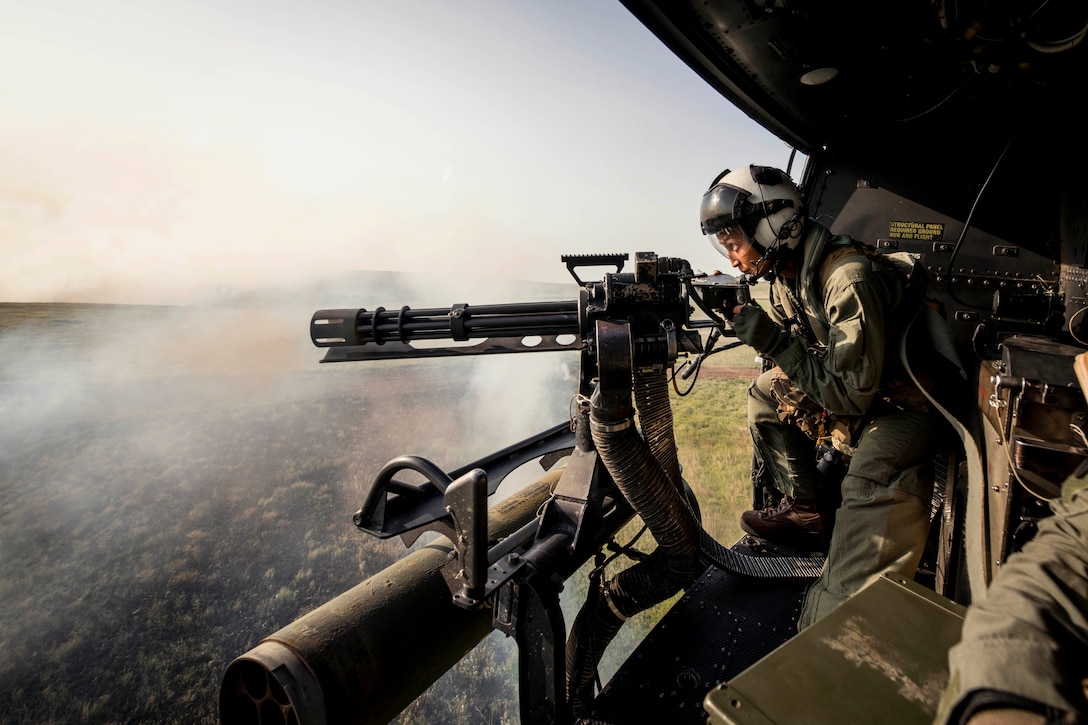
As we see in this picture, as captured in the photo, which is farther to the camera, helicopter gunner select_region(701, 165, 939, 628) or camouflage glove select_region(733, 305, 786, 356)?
camouflage glove select_region(733, 305, 786, 356)

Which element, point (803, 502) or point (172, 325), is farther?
point (172, 325)

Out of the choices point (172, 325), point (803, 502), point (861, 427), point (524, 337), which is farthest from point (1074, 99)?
point (172, 325)

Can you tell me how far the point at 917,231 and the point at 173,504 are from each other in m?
9.64

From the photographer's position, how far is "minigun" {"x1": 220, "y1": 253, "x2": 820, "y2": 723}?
2188mm

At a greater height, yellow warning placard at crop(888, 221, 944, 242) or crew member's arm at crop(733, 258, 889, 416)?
yellow warning placard at crop(888, 221, 944, 242)

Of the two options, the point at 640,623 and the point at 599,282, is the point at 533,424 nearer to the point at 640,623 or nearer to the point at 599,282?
the point at 640,623

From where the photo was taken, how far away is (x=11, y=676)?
184 inches

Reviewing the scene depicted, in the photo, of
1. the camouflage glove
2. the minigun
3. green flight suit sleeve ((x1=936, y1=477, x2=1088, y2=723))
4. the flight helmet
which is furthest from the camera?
the flight helmet

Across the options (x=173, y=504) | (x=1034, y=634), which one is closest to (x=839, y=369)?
(x=1034, y=634)

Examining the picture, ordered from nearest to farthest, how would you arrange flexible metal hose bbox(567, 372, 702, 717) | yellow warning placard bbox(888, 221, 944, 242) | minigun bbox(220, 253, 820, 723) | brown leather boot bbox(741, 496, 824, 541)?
minigun bbox(220, 253, 820, 723), flexible metal hose bbox(567, 372, 702, 717), brown leather boot bbox(741, 496, 824, 541), yellow warning placard bbox(888, 221, 944, 242)

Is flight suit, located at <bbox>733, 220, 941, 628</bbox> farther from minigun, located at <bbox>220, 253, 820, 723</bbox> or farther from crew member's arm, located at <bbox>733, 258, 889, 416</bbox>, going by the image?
minigun, located at <bbox>220, 253, 820, 723</bbox>

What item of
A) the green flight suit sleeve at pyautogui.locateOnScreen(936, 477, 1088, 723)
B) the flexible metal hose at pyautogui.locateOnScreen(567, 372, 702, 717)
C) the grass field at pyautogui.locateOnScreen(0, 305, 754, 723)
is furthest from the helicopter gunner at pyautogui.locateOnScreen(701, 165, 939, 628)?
the grass field at pyautogui.locateOnScreen(0, 305, 754, 723)

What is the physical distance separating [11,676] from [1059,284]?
1041cm

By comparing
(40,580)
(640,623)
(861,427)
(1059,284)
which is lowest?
(640,623)
